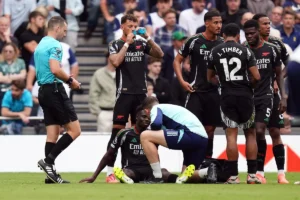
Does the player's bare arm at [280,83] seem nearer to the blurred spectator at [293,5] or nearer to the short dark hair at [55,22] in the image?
the short dark hair at [55,22]

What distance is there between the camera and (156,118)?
15883 mm

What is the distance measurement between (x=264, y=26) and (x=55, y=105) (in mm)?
3674

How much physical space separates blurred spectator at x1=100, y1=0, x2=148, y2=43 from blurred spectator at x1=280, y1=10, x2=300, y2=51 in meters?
3.38

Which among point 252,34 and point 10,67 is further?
point 10,67

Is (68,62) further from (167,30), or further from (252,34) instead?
(252,34)

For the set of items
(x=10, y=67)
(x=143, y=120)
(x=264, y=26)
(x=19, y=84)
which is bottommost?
(x=143, y=120)

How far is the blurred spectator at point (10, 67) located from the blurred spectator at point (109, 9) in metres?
2.52

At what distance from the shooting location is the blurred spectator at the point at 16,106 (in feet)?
70.3

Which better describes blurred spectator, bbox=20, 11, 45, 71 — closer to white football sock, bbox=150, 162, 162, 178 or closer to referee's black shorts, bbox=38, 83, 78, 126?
referee's black shorts, bbox=38, 83, 78, 126

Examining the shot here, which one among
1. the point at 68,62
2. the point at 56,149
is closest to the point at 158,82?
the point at 68,62

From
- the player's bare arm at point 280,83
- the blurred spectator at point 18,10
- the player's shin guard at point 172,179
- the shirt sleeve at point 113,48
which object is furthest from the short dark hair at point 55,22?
the blurred spectator at point 18,10

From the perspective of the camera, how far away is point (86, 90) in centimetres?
2458

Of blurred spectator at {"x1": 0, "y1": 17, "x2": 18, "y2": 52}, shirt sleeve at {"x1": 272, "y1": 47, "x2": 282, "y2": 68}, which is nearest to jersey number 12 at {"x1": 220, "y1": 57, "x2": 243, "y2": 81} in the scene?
shirt sleeve at {"x1": 272, "y1": 47, "x2": 282, "y2": 68}

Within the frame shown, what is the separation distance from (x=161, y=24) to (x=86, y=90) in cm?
229
